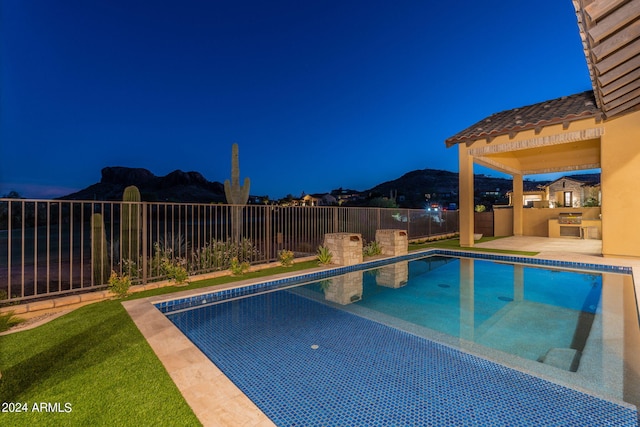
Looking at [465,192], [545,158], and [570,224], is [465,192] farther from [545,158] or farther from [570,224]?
[570,224]

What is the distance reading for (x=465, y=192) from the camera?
11.2 metres

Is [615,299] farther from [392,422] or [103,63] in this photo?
[103,63]

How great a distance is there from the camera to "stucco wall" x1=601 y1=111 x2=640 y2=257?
785 centimetres

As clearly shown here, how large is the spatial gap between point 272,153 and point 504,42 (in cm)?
3518

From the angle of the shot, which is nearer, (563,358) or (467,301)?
(563,358)

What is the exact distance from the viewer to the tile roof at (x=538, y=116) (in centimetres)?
867

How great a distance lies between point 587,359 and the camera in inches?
124

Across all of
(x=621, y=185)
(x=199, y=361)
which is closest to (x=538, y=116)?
(x=621, y=185)

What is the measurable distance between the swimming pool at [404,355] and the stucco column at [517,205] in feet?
34.3

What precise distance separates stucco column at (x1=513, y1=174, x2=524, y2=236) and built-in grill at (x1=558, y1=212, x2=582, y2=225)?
68.8 inches

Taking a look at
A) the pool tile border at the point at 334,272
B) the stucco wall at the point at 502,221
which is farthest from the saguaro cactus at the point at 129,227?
the stucco wall at the point at 502,221

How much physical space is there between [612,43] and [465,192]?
21.9 ft

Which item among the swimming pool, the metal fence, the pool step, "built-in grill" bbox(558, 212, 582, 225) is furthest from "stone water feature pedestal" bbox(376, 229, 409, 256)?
"built-in grill" bbox(558, 212, 582, 225)

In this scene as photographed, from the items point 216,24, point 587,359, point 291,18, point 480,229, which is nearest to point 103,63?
point 216,24
